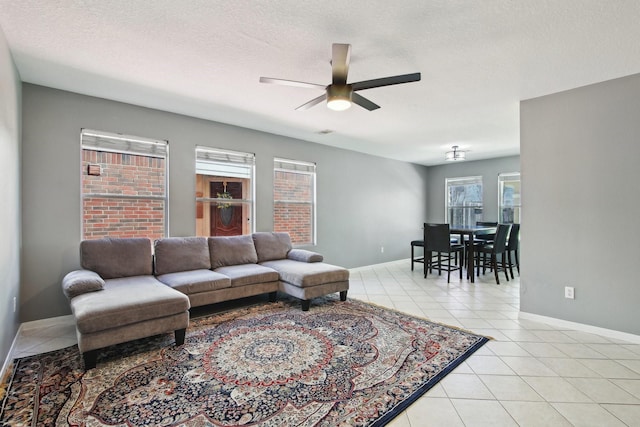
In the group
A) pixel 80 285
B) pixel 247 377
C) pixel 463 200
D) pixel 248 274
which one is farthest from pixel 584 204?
pixel 80 285

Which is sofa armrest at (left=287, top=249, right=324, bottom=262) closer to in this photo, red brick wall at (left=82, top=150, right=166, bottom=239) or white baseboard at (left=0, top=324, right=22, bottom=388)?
red brick wall at (left=82, top=150, right=166, bottom=239)

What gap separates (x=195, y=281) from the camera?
127 inches

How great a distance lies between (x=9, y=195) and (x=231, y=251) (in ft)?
7.14

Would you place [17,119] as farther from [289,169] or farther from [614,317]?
[614,317]

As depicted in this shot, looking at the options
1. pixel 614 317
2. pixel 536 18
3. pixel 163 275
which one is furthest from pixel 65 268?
pixel 614 317

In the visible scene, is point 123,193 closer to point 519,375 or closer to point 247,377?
point 247,377

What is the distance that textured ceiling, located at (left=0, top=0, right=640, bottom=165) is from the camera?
1.92 m

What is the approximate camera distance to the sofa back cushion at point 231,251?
3963 mm

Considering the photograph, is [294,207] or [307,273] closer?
[307,273]

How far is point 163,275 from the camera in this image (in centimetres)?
345

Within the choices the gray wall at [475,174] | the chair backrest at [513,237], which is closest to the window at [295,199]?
the chair backrest at [513,237]

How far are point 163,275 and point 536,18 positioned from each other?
13.0ft

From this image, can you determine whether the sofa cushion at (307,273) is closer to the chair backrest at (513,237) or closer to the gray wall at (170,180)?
the gray wall at (170,180)

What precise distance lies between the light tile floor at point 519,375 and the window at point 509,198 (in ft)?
10.8
